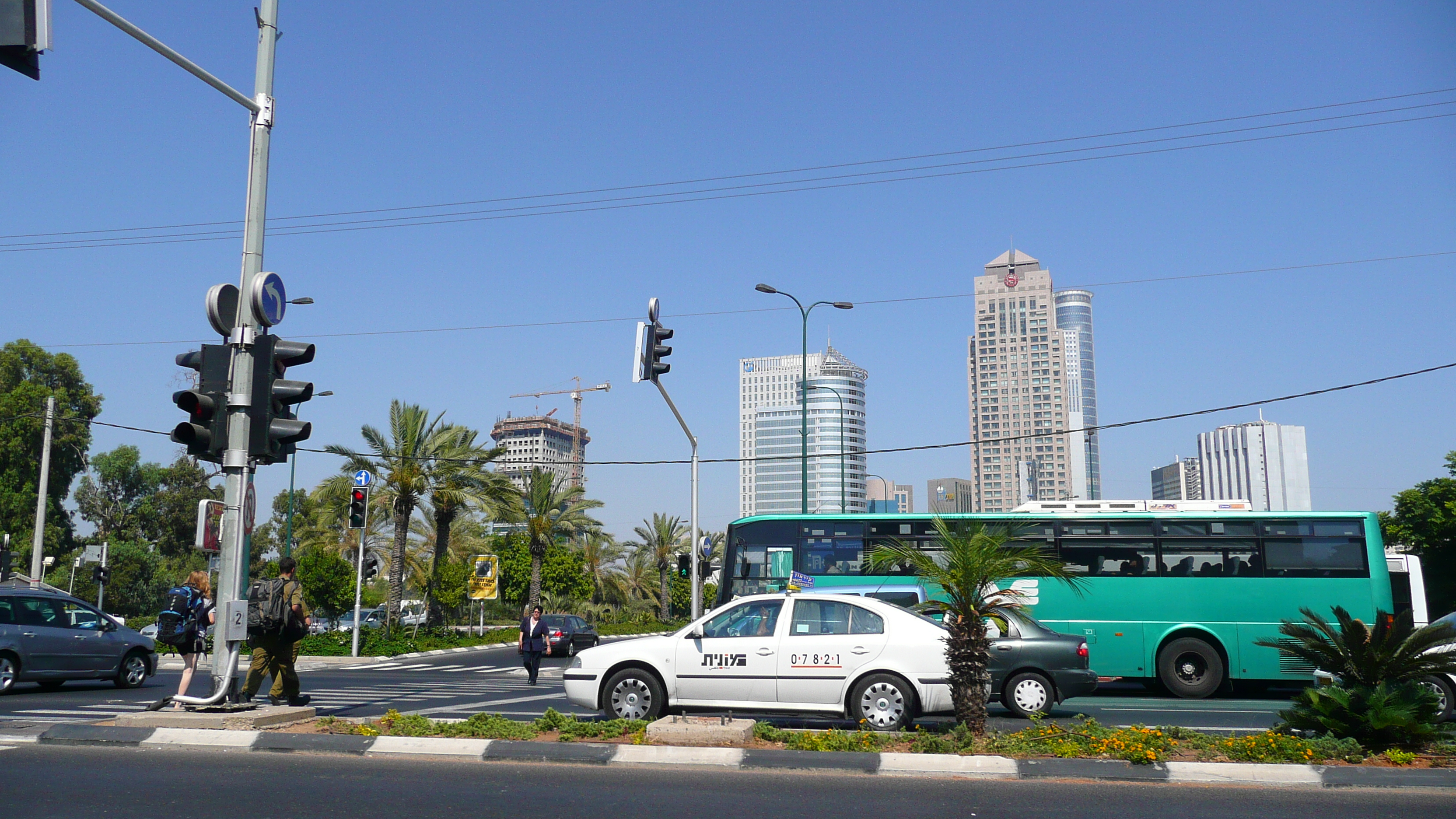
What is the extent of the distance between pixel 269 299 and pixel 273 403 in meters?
1.16

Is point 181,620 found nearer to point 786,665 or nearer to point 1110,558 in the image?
point 786,665

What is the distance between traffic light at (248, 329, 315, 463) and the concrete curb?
270 cm

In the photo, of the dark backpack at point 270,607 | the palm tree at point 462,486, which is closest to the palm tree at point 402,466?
the palm tree at point 462,486

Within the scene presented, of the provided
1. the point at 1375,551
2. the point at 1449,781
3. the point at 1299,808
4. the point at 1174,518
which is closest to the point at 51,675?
the point at 1299,808

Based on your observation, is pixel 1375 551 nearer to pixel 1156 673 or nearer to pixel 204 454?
pixel 1156 673

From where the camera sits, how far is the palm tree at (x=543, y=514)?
45000 millimetres

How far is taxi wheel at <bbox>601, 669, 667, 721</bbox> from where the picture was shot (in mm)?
10742

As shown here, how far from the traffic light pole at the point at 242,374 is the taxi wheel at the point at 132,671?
25.4 feet

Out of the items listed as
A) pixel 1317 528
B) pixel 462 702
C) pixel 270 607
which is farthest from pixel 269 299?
pixel 1317 528

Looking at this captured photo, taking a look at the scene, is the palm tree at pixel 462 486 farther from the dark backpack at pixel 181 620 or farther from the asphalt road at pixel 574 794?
the asphalt road at pixel 574 794

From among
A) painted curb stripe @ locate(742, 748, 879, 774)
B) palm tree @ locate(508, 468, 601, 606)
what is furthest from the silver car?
palm tree @ locate(508, 468, 601, 606)

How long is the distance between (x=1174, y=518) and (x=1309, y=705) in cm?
992

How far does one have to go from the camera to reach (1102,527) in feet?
61.6

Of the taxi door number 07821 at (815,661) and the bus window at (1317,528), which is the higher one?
the bus window at (1317,528)
